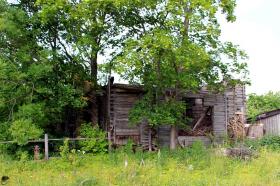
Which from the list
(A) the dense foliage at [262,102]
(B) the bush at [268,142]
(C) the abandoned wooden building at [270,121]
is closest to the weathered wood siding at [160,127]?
(B) the bush at [268,142]

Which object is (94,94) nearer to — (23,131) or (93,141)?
(93,141)

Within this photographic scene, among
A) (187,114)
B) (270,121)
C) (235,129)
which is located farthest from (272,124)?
(187,114)

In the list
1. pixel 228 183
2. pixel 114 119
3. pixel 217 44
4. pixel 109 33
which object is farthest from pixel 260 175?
pixel 109 33

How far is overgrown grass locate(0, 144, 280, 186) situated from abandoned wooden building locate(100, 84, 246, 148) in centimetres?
313

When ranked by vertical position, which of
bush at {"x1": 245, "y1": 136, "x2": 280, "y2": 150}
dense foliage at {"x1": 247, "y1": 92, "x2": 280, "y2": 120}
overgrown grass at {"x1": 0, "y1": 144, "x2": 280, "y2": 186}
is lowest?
overgrown grass at {"x1": 0, "y1": 144, "x2": 280, "y2": 186}

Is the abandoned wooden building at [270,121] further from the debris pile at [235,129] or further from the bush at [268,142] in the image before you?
the bush at [268,142]

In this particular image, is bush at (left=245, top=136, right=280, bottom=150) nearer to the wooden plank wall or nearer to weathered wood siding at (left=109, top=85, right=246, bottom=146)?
weathered wood siding at (left=109, top=85, right=246, bottom=146)

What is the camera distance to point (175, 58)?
17688mm

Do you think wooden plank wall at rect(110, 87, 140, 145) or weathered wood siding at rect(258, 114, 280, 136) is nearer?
wooden plank wall at rect(110, 87, 140, 145)

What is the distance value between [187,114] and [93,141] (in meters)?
8.54

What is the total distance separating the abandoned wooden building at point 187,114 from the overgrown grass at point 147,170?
313cm

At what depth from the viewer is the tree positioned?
17.1 metres

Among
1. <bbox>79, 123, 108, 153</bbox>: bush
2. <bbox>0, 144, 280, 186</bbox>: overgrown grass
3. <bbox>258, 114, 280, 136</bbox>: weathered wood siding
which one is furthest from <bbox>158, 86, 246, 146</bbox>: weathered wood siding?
<bbox>79, 123, 108, 153</bbox>: bush

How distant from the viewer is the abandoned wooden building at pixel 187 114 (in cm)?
2092
